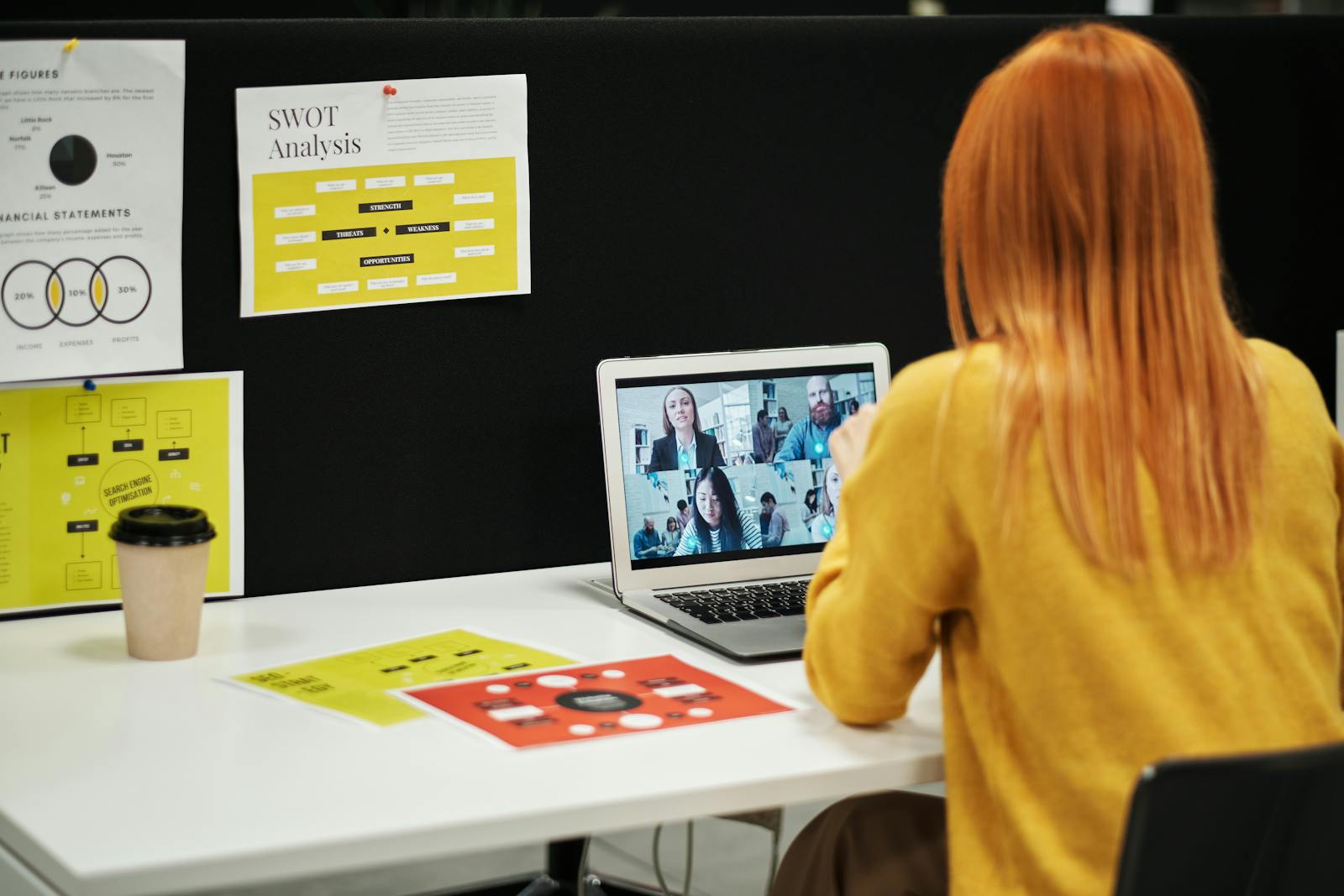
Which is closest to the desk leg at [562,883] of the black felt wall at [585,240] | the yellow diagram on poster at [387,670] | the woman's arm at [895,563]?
the black felt wall at [585,240]

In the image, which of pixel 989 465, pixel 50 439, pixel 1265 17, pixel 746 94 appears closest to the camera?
pixel 989 465

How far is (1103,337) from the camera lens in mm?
1015

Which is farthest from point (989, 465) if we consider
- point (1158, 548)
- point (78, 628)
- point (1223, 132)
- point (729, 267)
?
point (1223, 132)

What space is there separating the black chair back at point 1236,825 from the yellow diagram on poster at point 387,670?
0.57 meters

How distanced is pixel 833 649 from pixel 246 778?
0.45 metres

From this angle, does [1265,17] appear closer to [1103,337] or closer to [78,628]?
[1103,337]

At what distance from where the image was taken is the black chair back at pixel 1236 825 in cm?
85

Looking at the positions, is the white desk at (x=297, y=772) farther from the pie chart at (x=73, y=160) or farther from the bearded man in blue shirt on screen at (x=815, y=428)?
the pie chart at (x=73, y=160)

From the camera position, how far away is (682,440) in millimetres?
1544

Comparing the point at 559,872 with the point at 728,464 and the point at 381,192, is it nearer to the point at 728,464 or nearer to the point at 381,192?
the point at 728,464

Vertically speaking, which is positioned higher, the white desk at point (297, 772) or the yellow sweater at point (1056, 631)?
the yellow sweater at point (1056, 631)

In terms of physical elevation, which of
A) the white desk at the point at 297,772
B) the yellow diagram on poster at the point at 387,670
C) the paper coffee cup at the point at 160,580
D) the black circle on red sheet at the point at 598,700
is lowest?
the white desk at the point at 297,772

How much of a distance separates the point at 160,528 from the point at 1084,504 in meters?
0.81

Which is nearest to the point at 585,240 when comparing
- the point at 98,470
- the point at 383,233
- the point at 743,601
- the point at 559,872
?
the point at 383,233
